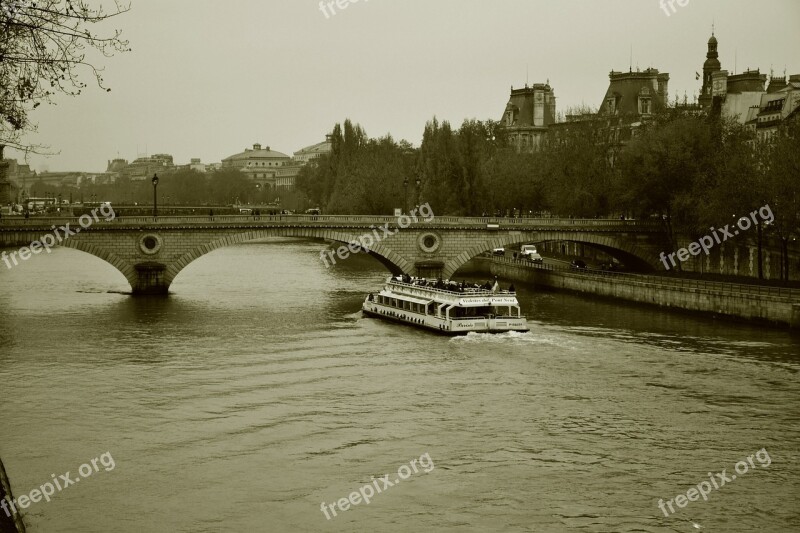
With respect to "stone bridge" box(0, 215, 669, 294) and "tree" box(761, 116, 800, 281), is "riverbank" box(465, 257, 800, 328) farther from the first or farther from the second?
"stone bridge" box(0, 215, 669, 294)

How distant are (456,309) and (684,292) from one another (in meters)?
14.8

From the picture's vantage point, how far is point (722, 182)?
210 ft

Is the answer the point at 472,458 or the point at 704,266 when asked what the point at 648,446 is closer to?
the point at 472,458

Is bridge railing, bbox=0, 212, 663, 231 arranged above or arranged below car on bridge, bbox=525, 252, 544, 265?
above

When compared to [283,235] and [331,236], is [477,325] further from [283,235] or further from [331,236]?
[283,235]

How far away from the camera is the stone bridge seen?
6550 cm

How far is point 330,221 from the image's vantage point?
7062 cm

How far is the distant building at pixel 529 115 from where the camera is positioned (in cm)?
14625

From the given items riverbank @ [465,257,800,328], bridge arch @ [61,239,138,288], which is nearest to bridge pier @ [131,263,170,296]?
bridge arch @ [61,239,138,288]

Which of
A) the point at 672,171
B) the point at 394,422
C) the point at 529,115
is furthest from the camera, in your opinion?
the point at 529,115

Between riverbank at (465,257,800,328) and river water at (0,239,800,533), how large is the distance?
1.42 meters

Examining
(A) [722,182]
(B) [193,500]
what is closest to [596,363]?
(B) [193,500]

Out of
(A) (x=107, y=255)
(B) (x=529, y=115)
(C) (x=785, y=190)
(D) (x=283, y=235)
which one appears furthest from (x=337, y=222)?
(B) (x=529, y=115)

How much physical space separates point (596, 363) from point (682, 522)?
694 inches
